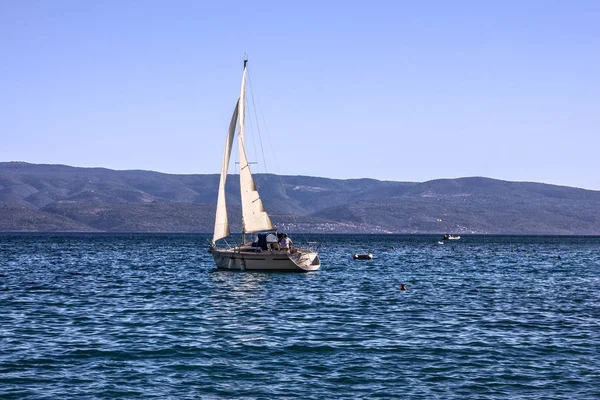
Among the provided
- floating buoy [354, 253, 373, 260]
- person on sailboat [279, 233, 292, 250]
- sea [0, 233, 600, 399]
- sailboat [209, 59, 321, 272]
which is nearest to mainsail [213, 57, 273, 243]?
sailboat [209, 59, 321, 272]

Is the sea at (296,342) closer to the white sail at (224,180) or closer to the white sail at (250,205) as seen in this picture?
the white sail at (250,205)

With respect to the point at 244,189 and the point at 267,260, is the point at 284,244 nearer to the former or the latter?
the point at 267,260

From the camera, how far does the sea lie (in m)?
27.0

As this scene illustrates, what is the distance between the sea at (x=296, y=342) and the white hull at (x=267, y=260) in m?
8.49

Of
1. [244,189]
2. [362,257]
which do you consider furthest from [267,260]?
[362,257]

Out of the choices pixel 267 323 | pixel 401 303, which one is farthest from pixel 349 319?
pixel 401 303

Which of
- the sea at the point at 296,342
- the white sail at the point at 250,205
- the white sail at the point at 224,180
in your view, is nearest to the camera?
the sea at the point at 296,342

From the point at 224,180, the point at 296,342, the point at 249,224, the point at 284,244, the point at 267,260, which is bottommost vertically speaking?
the point at 296,342

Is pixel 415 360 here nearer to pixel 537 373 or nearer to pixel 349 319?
pixel 537 373

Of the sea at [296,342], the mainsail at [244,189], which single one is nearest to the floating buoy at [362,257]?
the mainsail at [244,189]

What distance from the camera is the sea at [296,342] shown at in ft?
88.4

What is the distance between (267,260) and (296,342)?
36978 mm

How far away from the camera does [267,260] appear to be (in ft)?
236

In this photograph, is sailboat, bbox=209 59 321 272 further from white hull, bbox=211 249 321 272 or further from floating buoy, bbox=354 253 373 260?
floating buoy, bbox=354 253 373 260
